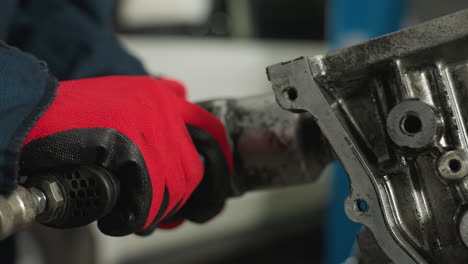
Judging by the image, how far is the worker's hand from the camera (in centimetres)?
60

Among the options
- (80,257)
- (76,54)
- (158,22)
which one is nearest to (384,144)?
(76,54)

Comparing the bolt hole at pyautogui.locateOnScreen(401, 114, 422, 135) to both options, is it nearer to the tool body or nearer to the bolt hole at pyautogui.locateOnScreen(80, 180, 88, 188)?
the tool body

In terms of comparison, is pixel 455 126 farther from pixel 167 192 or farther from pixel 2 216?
pixel 2 216

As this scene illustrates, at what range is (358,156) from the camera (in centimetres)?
62

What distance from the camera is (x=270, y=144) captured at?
0.78m

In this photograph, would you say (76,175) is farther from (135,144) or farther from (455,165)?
(455,165)

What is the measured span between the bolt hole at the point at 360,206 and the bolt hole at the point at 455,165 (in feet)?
0.34

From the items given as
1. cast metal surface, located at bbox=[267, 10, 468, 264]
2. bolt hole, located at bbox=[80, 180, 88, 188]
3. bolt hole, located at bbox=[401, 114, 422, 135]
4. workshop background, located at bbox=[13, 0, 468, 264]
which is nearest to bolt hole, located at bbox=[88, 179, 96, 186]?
bolt hole, located at bbox=[80, 180, 88, 188]

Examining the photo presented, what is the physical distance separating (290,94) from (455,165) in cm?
21

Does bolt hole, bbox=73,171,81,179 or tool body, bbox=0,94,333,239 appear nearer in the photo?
bolt hole, bbox=73,171,81,179

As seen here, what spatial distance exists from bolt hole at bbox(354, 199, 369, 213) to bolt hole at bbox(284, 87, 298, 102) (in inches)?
5.7

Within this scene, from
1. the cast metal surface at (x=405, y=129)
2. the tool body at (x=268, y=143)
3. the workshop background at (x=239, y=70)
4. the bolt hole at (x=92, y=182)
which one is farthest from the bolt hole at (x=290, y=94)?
the workshop background at (x=239, y=70)

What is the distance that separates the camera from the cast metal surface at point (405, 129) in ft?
1.92

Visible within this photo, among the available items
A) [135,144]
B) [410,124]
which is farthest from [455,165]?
[135,144]
